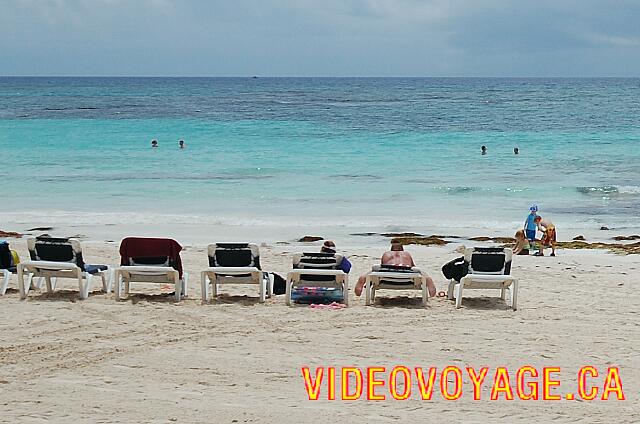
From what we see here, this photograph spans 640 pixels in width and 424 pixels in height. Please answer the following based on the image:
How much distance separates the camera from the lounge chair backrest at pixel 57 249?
9966 millimetres

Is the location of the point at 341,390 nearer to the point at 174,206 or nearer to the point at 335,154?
the point at 174,206

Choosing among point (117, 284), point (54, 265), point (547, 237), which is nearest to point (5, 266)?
point (54, 265)

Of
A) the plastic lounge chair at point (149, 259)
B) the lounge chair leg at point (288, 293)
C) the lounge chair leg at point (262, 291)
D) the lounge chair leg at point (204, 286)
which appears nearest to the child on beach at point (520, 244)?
the lounge chair leg at point (288, 293)

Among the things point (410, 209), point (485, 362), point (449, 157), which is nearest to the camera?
point (485, 362)

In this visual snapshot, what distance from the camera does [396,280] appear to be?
32.1ft

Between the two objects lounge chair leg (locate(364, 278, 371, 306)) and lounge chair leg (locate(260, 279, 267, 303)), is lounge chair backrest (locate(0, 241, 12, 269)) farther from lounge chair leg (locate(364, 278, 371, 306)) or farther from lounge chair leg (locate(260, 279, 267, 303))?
lounge chair leg (locate(364, 278, 371, 306))

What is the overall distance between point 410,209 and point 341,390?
13.9 metres

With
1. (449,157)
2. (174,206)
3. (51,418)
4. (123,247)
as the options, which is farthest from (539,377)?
(449,157)

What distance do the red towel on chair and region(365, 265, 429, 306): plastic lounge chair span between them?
218 cm

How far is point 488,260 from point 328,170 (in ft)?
64.3

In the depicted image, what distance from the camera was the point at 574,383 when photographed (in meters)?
7.22

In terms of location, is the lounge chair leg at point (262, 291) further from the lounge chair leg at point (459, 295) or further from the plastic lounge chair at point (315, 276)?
the lounge chair leg at point (459, 295)

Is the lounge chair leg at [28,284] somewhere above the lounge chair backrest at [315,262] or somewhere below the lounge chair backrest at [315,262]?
below

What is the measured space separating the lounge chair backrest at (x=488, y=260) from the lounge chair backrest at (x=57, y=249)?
14.2 feet
